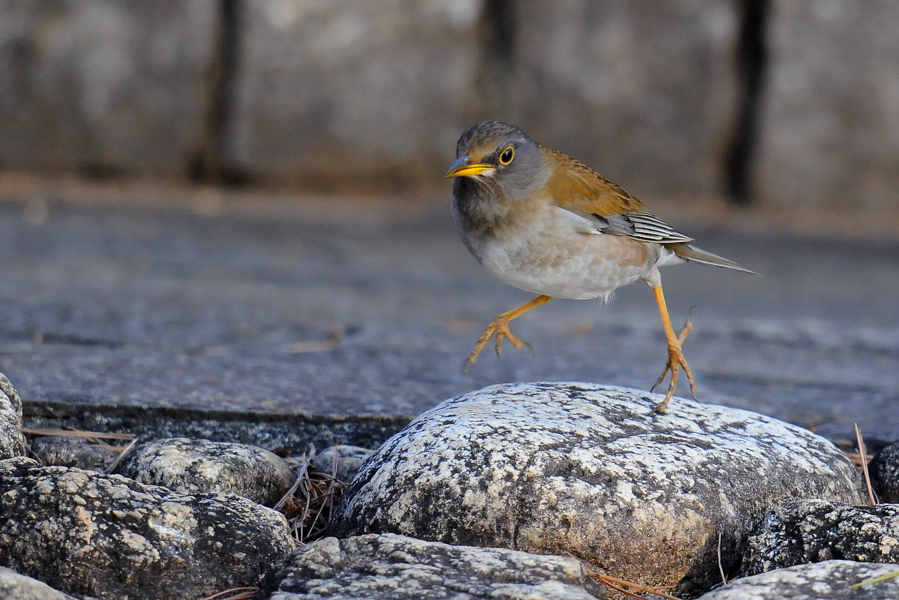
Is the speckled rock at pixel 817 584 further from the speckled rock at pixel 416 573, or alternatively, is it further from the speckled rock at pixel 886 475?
the speckled rock at pixel 886 475

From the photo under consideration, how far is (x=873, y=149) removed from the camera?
27.0ft

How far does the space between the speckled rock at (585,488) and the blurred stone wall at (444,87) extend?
18.8ft

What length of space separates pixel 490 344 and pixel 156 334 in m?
1.50

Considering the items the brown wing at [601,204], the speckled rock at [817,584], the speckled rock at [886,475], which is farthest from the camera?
the brown wing at [601,204]

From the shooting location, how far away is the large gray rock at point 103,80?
307 inches

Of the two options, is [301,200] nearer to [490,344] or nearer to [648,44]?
[648,44]

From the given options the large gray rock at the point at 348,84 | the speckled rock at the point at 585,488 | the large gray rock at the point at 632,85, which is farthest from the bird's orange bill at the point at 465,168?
the large gray rock at the point at 632,85

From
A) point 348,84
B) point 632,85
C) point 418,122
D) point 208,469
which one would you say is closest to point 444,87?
point 418,122

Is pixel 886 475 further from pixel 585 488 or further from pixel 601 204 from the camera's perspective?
pixel 601 204

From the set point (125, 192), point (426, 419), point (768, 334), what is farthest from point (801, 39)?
point (426, 419)

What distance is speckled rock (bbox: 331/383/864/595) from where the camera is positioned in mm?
2312

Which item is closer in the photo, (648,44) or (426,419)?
(426,419)

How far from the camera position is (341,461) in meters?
2.87

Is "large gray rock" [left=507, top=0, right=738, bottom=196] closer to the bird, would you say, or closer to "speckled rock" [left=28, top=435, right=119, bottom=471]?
the bird
